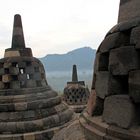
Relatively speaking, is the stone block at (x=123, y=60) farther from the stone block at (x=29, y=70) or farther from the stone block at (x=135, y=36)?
the stone block at (x=29, y=70)

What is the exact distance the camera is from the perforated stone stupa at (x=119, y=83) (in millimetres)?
3932

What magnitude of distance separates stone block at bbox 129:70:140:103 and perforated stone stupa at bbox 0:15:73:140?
6.64 meters

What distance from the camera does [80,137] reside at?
15.7 feet

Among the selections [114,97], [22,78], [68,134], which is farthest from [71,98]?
[114,97]

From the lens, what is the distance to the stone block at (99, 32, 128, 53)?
428cm

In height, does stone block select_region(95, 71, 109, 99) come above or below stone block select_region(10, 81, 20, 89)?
above

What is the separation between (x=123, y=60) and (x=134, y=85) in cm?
41

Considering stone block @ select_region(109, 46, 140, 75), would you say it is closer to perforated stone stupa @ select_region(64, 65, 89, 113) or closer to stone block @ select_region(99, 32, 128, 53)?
stone block @ select_region(99, 32, 128, 53)

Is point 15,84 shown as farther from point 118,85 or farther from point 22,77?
point 118,85

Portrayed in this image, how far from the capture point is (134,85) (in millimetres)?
3908

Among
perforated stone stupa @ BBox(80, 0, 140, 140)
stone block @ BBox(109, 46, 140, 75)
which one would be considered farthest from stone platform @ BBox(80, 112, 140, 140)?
stone block @ BBox(109, 46, 140, 75)

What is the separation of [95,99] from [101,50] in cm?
85

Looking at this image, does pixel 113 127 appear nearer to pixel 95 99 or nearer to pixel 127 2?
pixel 95 99

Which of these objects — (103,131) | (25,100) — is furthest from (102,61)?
(25,100)
